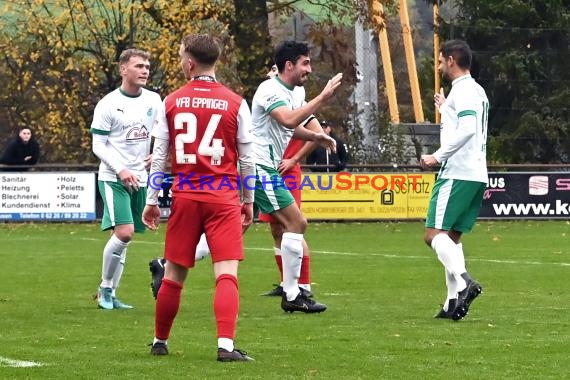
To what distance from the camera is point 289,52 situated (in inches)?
445

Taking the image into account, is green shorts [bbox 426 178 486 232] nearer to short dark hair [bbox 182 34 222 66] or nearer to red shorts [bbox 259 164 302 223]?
red shorts [bbox 259 164 302 223]

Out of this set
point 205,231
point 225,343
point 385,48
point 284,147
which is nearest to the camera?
point 225,343

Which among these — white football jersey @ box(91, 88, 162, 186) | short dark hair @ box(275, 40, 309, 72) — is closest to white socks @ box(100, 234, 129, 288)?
white football jersey @ box(91, 88, 162, 186)

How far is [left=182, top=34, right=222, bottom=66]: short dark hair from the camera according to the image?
26.5 ft

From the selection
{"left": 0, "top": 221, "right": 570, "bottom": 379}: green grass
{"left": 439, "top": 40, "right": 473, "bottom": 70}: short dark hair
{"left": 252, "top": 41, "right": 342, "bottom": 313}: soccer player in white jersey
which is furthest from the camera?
{"left": 252, "top": 41, "right": 342, "bottom": 313}: soccer player in white jersey

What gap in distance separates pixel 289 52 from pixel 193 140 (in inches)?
133

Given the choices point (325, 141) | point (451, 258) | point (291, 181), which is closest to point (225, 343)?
point (451, 258)

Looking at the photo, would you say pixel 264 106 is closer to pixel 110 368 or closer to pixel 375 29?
pixel 110 368

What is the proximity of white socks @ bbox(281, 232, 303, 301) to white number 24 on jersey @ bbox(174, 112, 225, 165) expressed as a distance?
3141 millimetres

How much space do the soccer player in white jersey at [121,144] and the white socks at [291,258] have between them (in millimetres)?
1341

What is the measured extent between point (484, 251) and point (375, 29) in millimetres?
13466

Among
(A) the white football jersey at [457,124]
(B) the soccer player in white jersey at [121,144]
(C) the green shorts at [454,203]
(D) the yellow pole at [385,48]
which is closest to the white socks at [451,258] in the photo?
(C) the green shorts at [454,203]

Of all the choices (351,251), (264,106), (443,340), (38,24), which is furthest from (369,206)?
(443,340)

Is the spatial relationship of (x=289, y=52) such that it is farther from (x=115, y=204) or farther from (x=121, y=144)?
(x=115, y=204)
